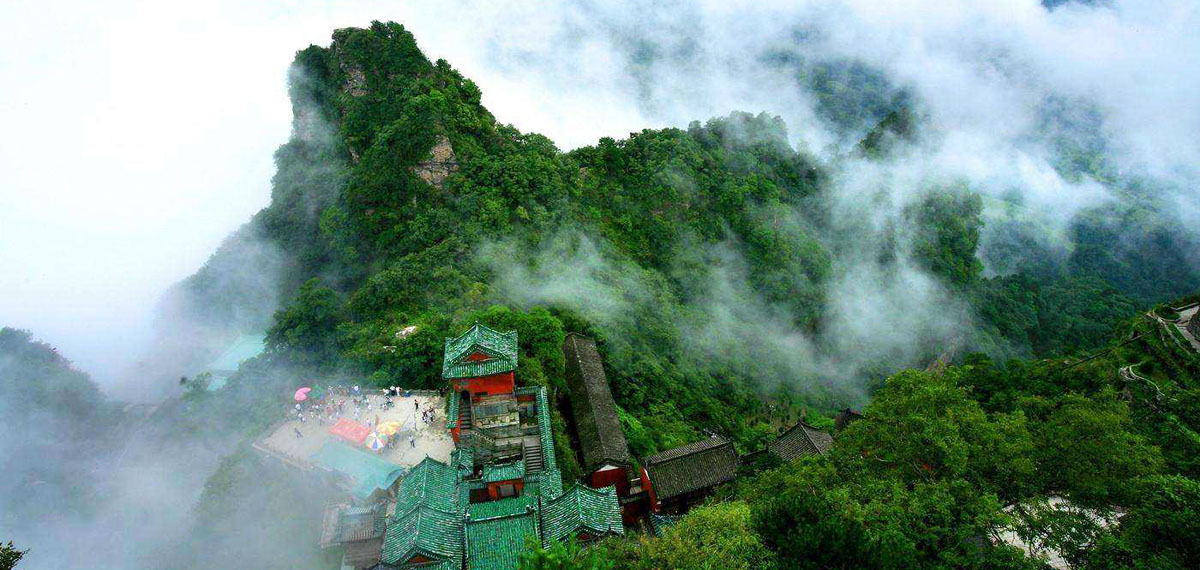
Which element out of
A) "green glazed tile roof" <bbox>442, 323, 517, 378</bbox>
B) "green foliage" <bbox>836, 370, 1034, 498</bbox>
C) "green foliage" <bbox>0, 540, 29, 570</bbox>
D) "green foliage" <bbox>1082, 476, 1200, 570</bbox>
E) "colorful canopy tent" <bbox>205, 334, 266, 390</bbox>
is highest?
"colorful canopy tent" <bbox>205, 334, 266, 390</bbox>

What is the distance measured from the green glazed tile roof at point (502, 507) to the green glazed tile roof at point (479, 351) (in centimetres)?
559

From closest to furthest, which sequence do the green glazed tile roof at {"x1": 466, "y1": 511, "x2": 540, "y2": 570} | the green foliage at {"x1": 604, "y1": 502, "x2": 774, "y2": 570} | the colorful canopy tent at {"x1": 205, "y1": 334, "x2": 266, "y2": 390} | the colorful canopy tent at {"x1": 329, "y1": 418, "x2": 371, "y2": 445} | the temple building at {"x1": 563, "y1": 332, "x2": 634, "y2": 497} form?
the green foliage at {"x1": 604, "y1": 502, "x2": 774, "y2": 570} < the green glazed tile roof at {"x1": 466, "y1": 511, "x2": 540, "y2": 570} < the colorful canopy tent at {"x1": 329, "y1": 418, "x2": 371, "y2": 445} < the temple building at {"x1": 563, "y1": 332, "x2": 634, "y2": 497} < the colorful canopy tent at {"x1": 205, "y1": 334, "x2": 266, "y2": 390}

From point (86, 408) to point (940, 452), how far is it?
194ft

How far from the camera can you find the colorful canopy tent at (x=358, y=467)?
76.0ft

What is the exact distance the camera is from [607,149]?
5506 centimetres

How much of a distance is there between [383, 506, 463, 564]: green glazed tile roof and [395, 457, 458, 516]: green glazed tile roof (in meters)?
0.54

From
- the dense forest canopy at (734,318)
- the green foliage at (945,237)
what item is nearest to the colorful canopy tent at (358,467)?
the dense forest canopy at (734,318)

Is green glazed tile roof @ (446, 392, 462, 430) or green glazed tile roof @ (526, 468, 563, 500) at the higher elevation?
green glazed tile roof @ (446, 392, 462, 430)

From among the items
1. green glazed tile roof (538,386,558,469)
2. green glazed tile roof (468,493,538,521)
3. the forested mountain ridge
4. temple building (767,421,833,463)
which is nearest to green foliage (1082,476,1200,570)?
temple building (767,421,833,463)

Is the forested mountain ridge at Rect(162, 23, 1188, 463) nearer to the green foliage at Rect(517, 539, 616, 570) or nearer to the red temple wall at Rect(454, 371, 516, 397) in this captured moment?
the red temple wall at Rect(454, 371, 516, 397)

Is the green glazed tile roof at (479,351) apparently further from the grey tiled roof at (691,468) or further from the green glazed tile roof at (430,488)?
the grey tiled roof at (691,468)

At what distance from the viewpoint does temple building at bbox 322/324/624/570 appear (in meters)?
18.1

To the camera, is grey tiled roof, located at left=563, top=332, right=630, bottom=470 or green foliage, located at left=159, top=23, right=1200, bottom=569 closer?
green foliage, located at left=159, top=23, right=1200, bottom=569

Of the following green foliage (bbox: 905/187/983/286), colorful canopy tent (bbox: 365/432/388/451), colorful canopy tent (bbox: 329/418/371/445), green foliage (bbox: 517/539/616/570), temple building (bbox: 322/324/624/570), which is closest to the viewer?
green foliage (bbox: 517/539/616/570)
